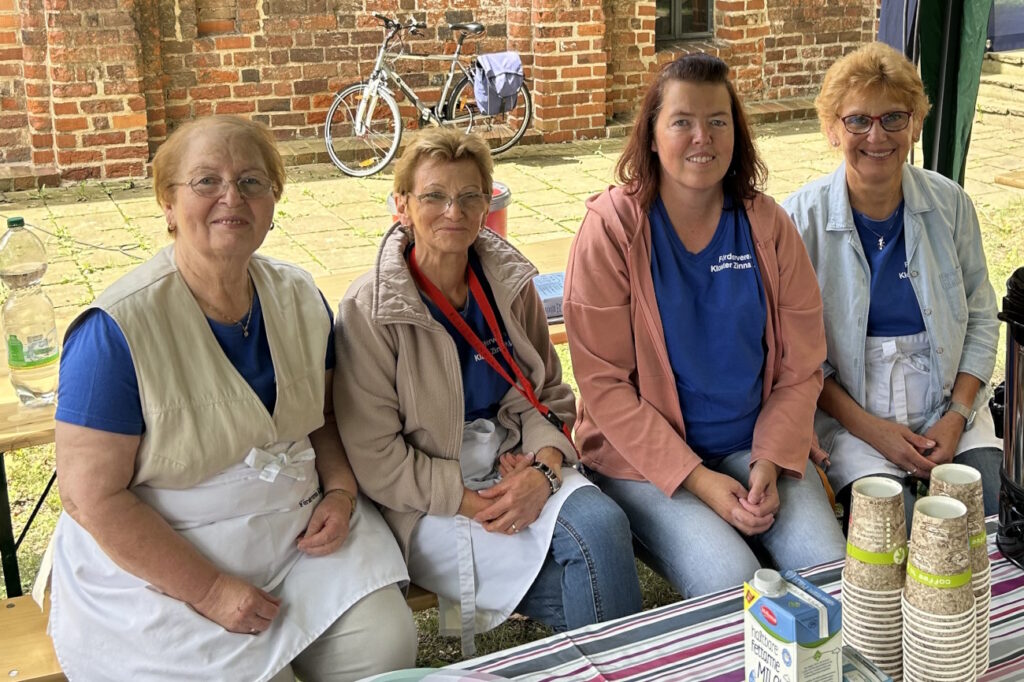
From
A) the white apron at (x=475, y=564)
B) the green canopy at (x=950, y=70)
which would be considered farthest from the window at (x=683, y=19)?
the white apron at (x=475, y=564)

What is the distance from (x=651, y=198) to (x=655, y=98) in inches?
8.5

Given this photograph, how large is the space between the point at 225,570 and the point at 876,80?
1.80 meters

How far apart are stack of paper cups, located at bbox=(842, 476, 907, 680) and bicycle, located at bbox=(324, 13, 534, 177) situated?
6.93m

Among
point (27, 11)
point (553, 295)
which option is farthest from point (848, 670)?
point (27, 11)

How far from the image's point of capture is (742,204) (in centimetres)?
252

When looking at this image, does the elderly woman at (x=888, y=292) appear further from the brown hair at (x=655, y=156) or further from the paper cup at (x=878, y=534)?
the paper cup at (x=878, y=534)

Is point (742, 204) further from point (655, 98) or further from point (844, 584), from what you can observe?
point (844, 584)

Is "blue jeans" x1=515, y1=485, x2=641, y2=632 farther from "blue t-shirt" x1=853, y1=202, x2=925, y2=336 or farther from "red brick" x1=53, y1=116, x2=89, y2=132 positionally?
"red brick" x1=53, y1=116, x2=89, y2=132

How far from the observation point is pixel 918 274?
2695mm

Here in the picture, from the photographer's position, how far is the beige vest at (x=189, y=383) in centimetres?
195

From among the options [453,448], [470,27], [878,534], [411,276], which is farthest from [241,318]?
[470,27]

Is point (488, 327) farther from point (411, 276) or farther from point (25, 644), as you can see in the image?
point (25, 644)

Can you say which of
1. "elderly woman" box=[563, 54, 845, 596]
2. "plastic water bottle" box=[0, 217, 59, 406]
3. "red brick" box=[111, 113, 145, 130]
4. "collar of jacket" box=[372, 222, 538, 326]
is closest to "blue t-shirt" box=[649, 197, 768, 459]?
"elderly woman" box=[563, 54, 845, 596]

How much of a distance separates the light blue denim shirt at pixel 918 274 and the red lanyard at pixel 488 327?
0.74 metres
